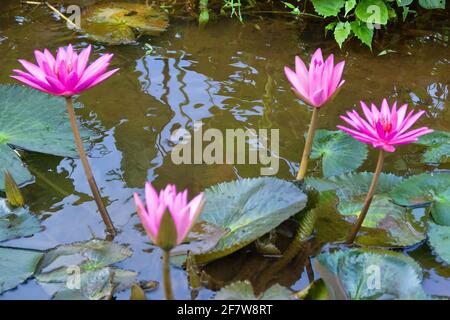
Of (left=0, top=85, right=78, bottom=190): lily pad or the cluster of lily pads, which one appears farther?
(left=0, top=85, right=78, bottom=190): lily pad

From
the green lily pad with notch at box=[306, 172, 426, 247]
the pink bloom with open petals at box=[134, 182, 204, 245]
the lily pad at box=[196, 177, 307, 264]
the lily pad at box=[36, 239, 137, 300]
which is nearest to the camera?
the pink bloom with open petals at box=[134, 182, 204, 245]

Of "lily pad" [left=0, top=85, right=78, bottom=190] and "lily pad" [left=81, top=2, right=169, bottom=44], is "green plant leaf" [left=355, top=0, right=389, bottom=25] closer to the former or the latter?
"lily pad" [left=81, top=2, right=169, bottom=44]

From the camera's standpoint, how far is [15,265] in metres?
1.61

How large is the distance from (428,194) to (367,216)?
0.22 metres

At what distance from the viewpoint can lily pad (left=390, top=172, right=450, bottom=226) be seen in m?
1.77

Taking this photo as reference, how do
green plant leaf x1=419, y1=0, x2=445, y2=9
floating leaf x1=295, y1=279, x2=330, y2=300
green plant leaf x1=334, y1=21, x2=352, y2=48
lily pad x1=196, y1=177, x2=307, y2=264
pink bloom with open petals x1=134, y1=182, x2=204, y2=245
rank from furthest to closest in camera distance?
1. green plant leaf x1=419, y1=0, x2=445, y2=9
2. green plant leaf x1=334, y1=21, x2=352, y2=48
3. lily pad x1=196, y1=177, x2=307, y2=264
4. floating leaf x1=295, y1=279, x2=330, y2=300
5. pink bloom with open petals x1=134, y1=182, x2=204, y2=245

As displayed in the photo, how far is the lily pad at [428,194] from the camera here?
1773mm

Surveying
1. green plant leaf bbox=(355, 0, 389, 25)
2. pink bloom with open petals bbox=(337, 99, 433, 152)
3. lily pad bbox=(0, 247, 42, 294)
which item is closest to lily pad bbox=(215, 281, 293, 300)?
pink bloom with open petals bbox=(337, 99, 433, 152)

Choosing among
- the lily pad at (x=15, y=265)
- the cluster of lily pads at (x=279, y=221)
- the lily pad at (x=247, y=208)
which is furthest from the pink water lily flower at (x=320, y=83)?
the lily pad at (x=15, y=265)

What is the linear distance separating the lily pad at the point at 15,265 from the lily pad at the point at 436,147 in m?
1.37

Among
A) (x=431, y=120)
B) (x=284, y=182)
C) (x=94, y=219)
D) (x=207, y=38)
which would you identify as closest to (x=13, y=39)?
(x=207, y=38)

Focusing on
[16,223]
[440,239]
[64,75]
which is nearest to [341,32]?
[440,239]

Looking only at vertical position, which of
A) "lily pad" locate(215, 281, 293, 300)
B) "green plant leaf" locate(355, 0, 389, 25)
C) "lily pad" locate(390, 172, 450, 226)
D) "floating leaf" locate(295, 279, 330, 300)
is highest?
"green plant leaf" locate(355, 0, 389, 25)

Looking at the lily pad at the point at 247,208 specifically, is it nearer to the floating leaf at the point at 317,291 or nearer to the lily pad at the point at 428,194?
the floating leaf at the point at 317,291
